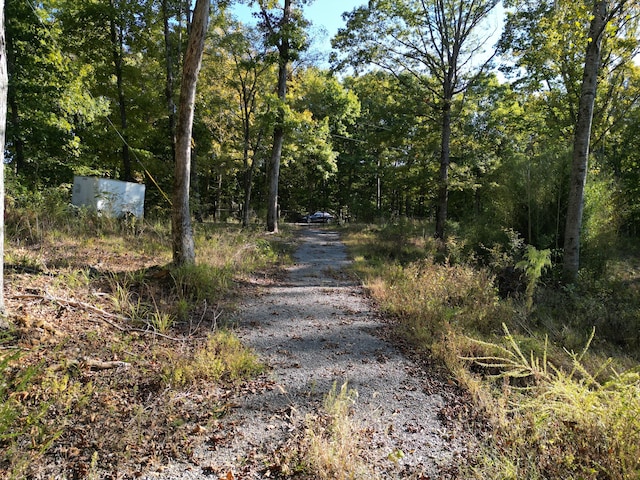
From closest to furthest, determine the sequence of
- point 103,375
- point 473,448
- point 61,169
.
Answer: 1. point 473,448
2. point 103,375
3. point 61,169

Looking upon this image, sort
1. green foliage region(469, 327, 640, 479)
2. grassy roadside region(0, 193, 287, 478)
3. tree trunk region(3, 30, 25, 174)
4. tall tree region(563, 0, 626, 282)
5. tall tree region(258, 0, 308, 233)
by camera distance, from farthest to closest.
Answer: tall tree region(258, 0, 308, 233) < tree trunk region(3, 30, 25, 174) < tall tree region(563, 0, 626, 282) < grassy roadside region(0, 193, 287, 478) < green foliage region(469, 327, 640, 479)

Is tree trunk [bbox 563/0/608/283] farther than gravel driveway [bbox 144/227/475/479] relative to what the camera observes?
Yes

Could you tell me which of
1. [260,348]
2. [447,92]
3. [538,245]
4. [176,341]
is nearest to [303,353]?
[260,348]

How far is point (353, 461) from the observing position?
2221 millimetres

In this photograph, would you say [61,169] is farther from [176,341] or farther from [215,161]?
[176,341]

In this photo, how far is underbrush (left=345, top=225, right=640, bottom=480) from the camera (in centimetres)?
210

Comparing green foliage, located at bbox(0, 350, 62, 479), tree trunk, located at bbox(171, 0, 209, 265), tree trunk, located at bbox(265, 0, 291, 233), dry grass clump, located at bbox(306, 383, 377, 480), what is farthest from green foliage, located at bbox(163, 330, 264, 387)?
tree trunk, located at bbox(265, 0, 291, 233)

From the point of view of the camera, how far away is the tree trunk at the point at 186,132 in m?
5.61

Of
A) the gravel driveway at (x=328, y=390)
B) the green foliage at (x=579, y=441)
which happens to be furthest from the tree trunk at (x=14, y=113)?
the green foliage at (x=579, y=441)

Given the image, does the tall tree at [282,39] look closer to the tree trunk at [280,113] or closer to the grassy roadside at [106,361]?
the tree trunk at [280,113]

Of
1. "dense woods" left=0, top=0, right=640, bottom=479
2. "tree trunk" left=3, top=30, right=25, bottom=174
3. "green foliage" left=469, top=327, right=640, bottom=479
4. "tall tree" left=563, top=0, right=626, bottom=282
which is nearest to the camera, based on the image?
"green foliage" left=469, top=327, right=640, bottom=479

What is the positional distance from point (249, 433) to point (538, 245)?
33.6ft

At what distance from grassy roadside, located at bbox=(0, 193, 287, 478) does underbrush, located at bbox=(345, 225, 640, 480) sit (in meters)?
2.10

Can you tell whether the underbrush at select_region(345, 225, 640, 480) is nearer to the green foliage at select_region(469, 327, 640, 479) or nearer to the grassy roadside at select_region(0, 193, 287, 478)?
the green foliage at select_region(469, 327, 640, 479)
